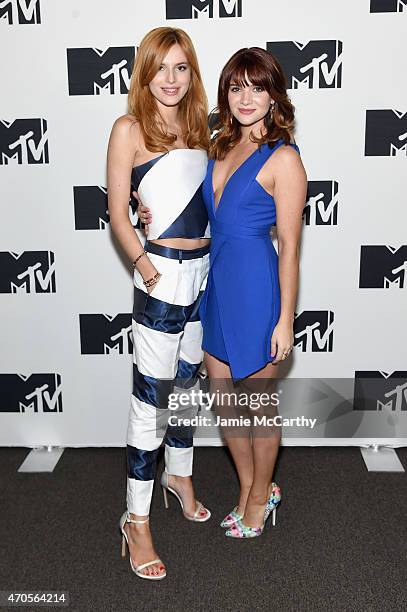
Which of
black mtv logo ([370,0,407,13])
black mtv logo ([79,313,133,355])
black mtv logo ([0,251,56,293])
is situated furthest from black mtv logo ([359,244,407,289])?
black mtv logo ([0,251,56,293])

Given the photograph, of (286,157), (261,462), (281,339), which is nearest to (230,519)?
(261,462)

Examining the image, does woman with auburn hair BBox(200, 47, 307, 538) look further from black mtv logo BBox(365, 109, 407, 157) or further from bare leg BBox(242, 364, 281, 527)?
black mtv logo BBox(365, 109, 407, 157)

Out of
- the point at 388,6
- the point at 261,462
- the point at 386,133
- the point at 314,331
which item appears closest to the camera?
the point at 261,462

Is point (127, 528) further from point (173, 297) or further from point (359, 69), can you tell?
point (359, 69)

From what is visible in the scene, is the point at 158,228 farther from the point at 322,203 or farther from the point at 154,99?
the point at 322,203

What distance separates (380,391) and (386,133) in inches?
43.6

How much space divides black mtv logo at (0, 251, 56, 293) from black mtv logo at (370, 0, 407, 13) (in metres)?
1.60

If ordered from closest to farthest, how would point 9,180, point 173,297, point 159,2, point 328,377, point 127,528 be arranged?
point 173,297, point 127,528, point 159,2, point 9,180, point 328,377

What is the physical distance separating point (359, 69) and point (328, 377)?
128 cm

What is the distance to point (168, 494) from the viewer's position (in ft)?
9.04

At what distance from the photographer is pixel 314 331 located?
2.99 metres

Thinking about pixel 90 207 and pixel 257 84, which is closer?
pixel 257 84

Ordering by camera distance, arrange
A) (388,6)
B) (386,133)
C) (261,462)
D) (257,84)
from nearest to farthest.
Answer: (257,84) → (261,462) → (388,6) → (386,133)

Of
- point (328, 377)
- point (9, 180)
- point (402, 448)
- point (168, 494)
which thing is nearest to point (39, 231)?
point (9, 180)
